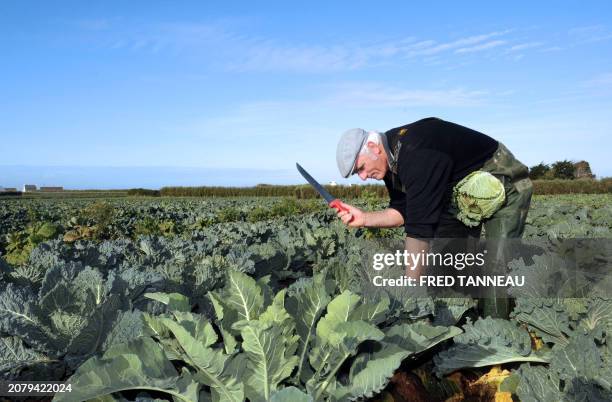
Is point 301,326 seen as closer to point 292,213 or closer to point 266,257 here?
point 266,257

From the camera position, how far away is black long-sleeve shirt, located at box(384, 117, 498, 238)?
3693 millimetres

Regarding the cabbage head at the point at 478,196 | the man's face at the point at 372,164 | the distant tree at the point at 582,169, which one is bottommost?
the cabbage head at the point at 478,196

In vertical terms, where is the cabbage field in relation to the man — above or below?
below

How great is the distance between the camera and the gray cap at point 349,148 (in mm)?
3715

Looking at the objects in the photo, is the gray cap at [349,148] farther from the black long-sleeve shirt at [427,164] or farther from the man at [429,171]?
the black long-sleeve shirt at [427,164]

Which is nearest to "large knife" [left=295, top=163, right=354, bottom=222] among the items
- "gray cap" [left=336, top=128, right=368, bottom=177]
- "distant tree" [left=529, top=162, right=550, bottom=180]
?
"gray cap" [left=336, top=128, right=368, bottom=177]

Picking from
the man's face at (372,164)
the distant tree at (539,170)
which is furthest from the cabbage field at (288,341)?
the distant tree at (539,170)

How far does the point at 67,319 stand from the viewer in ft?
8.38

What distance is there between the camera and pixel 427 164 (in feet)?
12.1

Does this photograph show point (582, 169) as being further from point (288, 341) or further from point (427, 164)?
point (288, 341)

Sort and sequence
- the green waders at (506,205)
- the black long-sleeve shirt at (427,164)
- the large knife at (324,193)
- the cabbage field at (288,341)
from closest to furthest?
the cabbage field at (288,341)
the black long-sleeve shirt at (427,164)
the large knife at (324,193)
the green waders at (506,205)

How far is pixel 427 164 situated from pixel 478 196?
527 millimetres

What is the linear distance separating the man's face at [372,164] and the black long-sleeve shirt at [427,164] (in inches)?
4.4

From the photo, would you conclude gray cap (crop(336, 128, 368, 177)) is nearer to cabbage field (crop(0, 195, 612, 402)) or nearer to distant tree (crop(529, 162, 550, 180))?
cabbage field (crop(0, 195, 612, 402))
